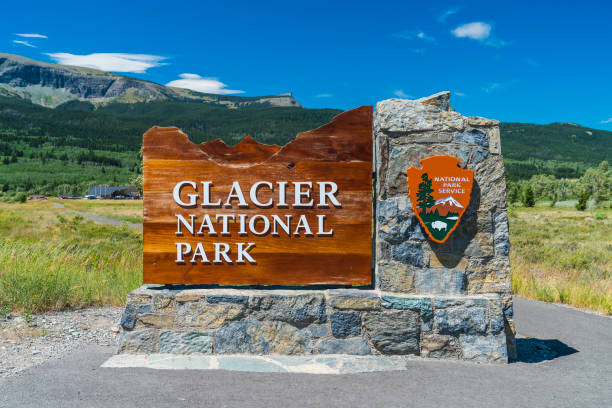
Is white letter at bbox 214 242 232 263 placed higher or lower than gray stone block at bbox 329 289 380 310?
higher

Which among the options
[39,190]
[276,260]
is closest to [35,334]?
[276,260]

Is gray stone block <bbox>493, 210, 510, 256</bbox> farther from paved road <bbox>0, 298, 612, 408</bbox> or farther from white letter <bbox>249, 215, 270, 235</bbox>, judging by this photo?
white letter <bbox>249, 215, 270, 235</bbox>

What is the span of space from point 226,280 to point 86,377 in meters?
1.51

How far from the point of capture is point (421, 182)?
175 inches

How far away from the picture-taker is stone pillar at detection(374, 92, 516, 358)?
448 cm

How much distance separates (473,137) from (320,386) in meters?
2.83

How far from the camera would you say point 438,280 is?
4484 mm

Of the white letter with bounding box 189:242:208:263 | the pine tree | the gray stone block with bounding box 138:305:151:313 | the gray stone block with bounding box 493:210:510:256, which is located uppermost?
the pine tree

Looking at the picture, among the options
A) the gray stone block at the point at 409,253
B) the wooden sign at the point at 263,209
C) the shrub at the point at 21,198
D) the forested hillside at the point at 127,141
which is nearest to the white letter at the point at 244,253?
the wooden sign at the point at 263,209

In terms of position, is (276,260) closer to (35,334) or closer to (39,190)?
(35,334)

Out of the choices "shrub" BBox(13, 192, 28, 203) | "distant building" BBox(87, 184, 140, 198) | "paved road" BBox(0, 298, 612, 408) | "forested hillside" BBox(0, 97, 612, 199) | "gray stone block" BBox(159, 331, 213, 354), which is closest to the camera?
"paved road" BBox(0, 298, 612, 408)

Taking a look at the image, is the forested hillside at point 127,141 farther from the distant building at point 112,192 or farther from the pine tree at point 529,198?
the pine tree at point 529,198

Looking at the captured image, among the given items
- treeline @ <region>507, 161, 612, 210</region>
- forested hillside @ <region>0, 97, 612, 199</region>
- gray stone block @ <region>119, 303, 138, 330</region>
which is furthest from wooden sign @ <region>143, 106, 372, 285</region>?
forested hillside @ <region>0, 97, 612, 199</region>

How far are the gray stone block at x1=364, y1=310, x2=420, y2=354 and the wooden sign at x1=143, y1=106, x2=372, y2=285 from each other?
0.47 metres
